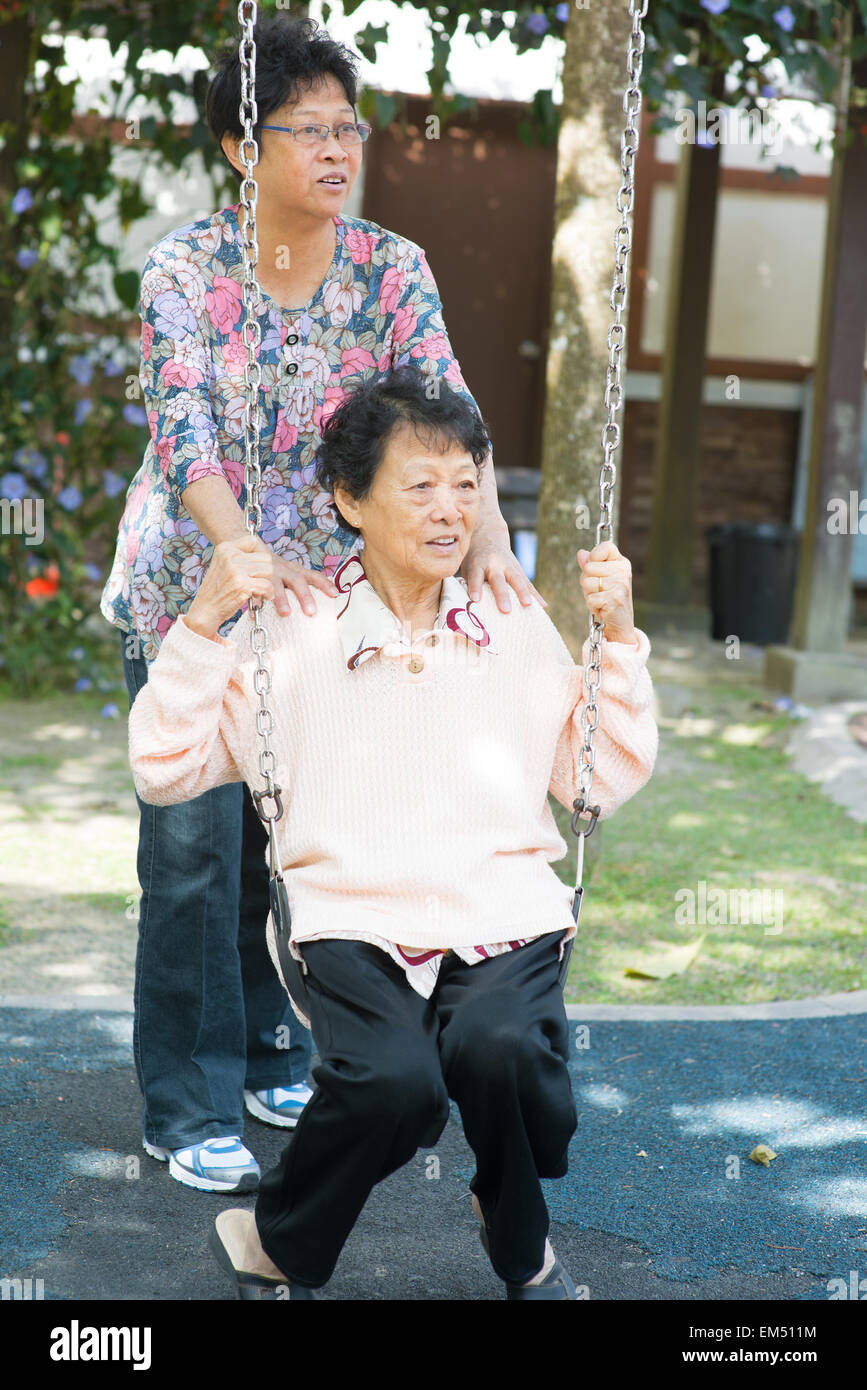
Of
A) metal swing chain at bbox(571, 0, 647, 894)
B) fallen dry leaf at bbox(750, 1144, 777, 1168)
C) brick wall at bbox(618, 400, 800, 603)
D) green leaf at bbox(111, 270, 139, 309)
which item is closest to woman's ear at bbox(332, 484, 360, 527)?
metal swing chain at bbox(571, 0, 647, 894)

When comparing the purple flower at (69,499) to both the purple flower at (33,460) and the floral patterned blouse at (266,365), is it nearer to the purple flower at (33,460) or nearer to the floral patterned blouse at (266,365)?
the purple flower at (33,460)

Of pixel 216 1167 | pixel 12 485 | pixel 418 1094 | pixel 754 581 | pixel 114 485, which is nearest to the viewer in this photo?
pixel 418 1094

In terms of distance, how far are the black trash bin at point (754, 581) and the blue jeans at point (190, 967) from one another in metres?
7.46

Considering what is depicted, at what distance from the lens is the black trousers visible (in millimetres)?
2227

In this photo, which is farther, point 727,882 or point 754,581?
point 754,581

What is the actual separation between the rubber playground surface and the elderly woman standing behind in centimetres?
21

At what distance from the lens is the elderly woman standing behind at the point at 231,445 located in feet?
8.74

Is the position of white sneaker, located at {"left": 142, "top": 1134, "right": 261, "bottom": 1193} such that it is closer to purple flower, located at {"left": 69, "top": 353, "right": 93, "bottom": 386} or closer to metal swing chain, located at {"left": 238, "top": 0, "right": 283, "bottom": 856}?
metal swing chain, located at {"left": 238, "top": 0, "right": 283, "bottom": 856}

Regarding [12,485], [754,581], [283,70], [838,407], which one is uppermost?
[283,70]

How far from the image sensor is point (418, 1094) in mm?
2227

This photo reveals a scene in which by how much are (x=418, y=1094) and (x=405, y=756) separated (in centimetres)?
50

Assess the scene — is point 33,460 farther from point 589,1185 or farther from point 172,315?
point 589,1185

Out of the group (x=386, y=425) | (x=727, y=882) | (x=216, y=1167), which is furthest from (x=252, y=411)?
(x=727, y=882)
